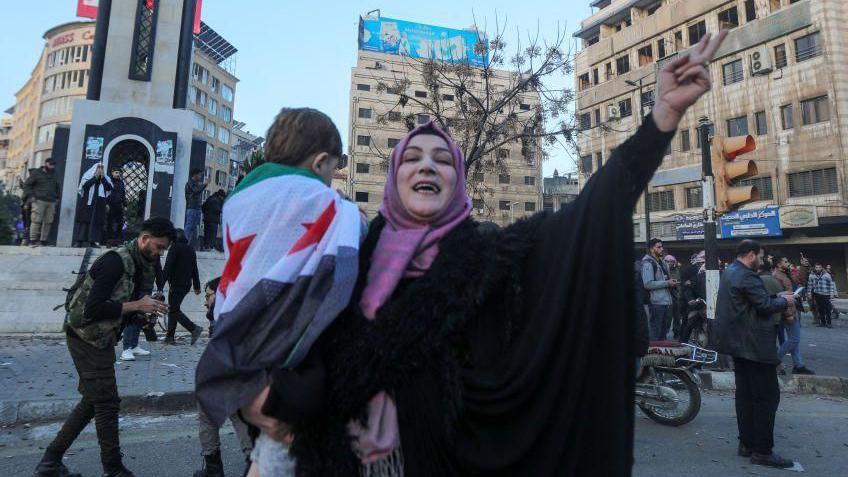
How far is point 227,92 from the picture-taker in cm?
7300

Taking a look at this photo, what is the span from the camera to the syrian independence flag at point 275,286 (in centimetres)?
133

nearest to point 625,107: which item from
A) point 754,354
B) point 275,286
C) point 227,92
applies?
point 754,354

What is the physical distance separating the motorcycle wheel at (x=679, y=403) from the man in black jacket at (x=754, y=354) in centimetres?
84

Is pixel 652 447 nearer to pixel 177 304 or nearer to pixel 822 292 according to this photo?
pixel 177 304

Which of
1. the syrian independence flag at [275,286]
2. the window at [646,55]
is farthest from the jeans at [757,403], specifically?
the window at [646,55]

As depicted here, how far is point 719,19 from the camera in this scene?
108 ft

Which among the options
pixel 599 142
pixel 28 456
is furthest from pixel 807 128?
pixel 28 456

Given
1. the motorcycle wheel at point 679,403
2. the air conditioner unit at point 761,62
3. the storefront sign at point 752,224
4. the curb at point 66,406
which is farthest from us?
the air conditioner unit at point 761,62

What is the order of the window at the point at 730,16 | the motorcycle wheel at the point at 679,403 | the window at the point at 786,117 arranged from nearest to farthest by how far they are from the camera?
the motorcycle wheel at the point at 679,403 → the window at the point at 786,117 → the window at the point at 730,16

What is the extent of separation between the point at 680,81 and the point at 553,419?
0.99 meters

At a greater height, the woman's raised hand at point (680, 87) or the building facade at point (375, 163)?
the building facade at point (375, 163)

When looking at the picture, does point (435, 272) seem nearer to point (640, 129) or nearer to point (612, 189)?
point (612, 189)

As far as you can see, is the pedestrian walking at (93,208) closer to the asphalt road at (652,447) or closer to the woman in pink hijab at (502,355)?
the asphalt road at (652,447)

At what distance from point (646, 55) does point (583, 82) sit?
6.19 metres
